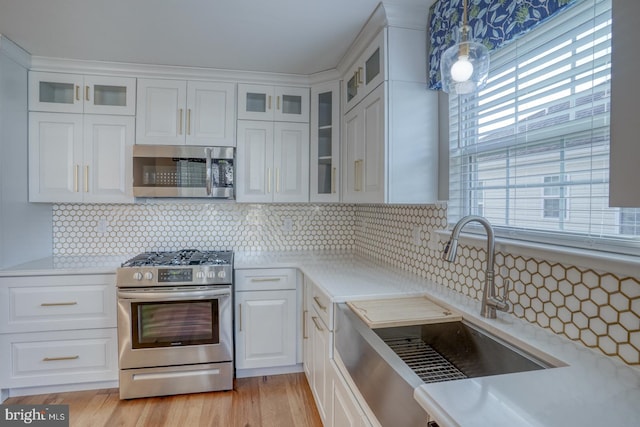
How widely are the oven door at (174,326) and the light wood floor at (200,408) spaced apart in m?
0.24

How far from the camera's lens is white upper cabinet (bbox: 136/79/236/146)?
101 inches

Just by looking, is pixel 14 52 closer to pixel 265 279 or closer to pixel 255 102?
pixel 255 102

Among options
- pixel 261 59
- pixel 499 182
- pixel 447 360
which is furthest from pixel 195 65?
pixel 447 360

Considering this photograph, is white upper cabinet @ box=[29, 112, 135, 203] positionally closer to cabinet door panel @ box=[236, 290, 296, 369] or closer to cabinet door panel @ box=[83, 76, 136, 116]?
cabinet door panel @ box=[83, 76, 136, 116]

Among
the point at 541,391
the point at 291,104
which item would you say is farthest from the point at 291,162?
the point at 541,391

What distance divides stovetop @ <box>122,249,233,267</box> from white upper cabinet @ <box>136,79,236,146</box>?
87cm

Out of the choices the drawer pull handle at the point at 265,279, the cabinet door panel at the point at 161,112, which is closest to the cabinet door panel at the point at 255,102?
the cabinet door panel at the point at 161,112

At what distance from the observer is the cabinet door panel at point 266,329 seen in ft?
8.19

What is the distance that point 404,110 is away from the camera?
182 centimetres

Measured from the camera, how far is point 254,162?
2723mm

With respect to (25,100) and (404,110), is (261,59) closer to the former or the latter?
(404,110)

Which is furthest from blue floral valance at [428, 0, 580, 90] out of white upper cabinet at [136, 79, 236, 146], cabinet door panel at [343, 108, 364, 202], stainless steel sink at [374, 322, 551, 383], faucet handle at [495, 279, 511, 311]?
white upper cabinet at [136, 79, 236, 146]

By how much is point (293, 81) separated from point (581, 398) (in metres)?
2.62

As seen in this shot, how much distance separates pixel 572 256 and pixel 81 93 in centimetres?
313
